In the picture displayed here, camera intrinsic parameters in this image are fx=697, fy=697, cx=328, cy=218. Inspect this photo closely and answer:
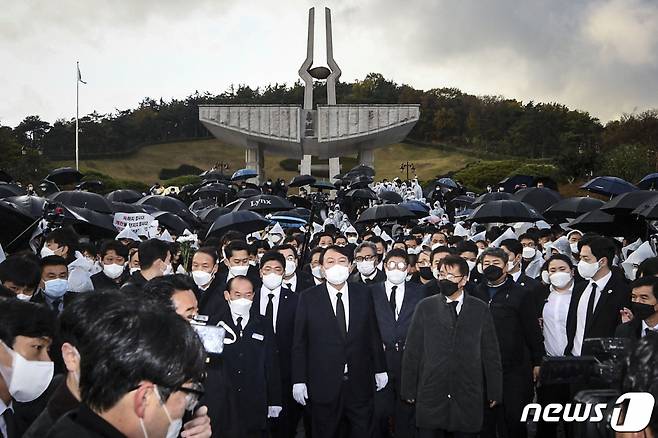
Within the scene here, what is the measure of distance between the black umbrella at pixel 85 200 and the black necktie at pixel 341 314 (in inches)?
281

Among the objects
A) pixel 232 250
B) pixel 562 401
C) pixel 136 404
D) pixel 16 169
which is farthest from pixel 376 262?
pixel 16 169

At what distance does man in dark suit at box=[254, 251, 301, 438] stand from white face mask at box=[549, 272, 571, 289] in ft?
8.65

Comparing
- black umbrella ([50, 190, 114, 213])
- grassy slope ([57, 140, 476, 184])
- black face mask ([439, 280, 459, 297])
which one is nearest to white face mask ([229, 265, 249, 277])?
black face mask ([439, 280, 459, 297])

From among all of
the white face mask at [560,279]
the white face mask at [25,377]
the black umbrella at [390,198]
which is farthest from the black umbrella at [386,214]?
the white face mask at [25,377]

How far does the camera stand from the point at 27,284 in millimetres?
5215

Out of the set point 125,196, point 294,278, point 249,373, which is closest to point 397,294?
point 294,278

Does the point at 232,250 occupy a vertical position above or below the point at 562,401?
above

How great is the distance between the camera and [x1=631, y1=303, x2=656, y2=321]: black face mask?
5.36 m

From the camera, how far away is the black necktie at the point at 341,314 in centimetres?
644

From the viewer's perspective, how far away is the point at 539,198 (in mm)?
15938

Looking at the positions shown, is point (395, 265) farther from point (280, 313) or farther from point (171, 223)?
point (171, 223)

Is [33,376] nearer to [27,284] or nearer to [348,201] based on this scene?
[27,284]

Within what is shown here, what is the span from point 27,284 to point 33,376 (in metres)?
2.05

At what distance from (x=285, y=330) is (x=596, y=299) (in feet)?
10.1
